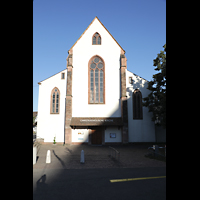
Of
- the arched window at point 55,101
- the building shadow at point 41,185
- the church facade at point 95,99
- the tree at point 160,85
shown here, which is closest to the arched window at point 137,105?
the church facade at point 95,99

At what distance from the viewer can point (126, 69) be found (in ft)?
83.1

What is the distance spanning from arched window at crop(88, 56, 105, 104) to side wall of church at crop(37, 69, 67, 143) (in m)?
3.85

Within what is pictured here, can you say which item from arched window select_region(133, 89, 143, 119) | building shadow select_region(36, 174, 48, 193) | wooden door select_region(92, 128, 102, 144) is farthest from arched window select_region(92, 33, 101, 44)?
building shadow select_region(36, 174, 48, 193)

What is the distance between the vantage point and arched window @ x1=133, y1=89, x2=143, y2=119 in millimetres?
24609

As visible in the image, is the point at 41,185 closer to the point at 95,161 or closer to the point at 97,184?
the point at 97,184

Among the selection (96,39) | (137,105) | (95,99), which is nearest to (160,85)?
(137,105)

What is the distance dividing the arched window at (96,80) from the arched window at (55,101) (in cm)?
462

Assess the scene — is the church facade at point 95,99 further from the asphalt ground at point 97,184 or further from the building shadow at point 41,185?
the building shadow at point 41,185

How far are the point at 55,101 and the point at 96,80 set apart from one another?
663 cm

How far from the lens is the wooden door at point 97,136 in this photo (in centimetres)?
2397

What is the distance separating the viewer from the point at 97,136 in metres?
24.1
